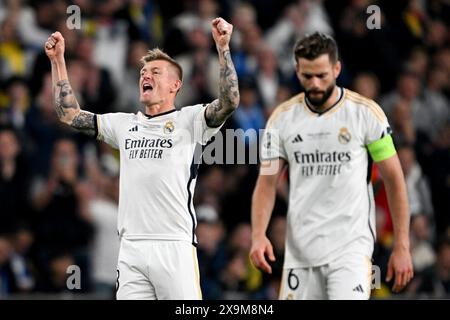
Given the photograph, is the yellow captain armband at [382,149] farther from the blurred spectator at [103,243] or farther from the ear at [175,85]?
the blurred spectator at [103,243]

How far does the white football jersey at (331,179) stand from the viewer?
32.4ft

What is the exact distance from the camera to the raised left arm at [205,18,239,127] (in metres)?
8.98

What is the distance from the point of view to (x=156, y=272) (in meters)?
9.18

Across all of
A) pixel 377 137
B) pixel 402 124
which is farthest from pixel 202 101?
pixel 377 137

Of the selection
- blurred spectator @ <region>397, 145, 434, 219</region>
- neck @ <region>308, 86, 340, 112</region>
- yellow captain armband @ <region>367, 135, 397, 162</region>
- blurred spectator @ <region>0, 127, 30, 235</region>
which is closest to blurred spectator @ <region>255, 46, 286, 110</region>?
blurred spectator @ <region>397, 145, 434, 219</region>

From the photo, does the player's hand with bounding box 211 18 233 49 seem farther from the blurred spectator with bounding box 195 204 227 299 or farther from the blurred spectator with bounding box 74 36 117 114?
the blurred spectator with bounding box 74 36 117 114

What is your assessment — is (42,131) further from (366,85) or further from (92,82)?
(366,85)

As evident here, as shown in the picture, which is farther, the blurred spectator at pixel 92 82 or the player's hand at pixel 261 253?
the blurred spectator at pixel 92 82

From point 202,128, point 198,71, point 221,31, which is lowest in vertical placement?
point 202,128

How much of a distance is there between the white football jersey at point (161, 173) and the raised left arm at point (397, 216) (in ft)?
4.94

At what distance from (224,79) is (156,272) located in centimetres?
149

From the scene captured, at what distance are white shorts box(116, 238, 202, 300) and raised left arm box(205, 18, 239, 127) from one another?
101cm

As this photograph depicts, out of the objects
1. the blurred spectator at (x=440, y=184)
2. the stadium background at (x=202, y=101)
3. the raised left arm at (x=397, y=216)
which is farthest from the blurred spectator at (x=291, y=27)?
the raised left arm at (x=397, y=216)
